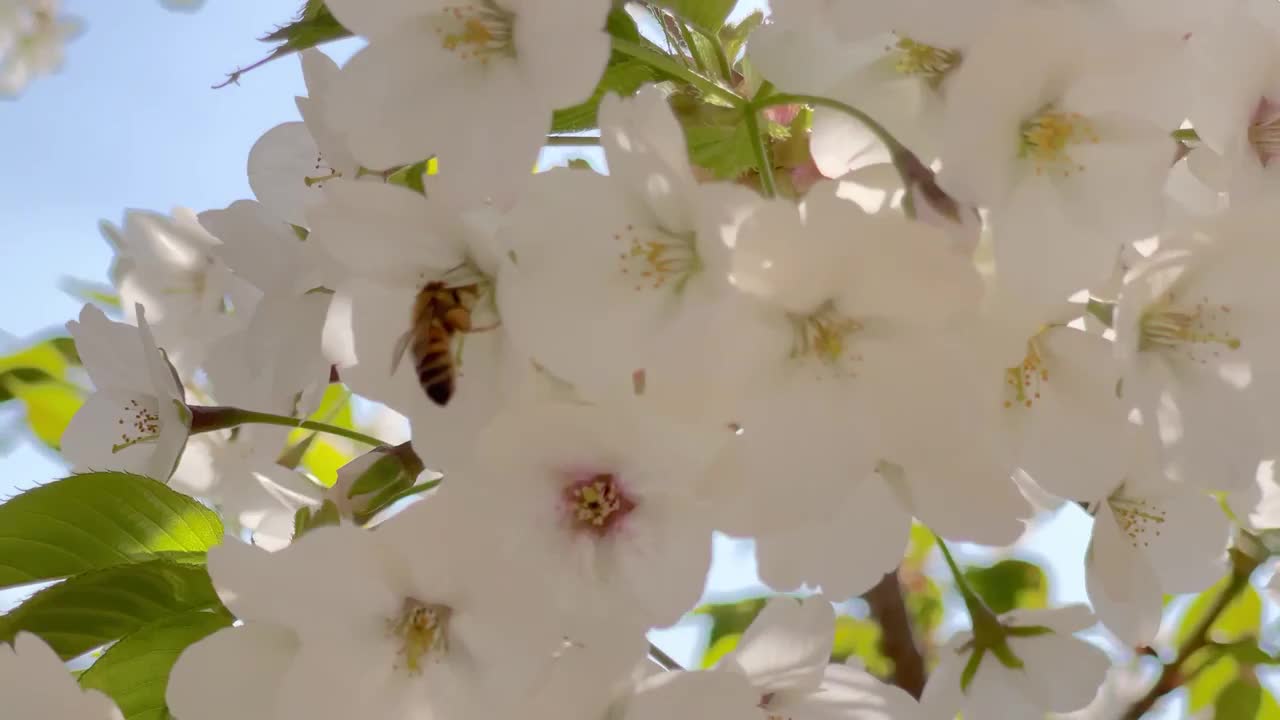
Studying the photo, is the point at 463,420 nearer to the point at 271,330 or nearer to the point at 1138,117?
the point at 271,330

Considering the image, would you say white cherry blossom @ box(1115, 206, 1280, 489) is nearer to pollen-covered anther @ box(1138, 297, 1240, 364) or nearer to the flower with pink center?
pollen-covered anther @ box(1138, 297, 1240, 364)

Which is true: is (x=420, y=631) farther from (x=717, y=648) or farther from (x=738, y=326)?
(x=717, y=648)

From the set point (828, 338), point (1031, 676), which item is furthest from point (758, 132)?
point (1031, 676)

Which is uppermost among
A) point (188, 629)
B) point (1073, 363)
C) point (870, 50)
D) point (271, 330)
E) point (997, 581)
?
point (870, 50)

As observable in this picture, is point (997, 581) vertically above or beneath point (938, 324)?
beneath

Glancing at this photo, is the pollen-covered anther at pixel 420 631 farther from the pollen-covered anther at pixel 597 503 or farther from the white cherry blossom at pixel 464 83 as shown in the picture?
the white cherry blossom at pixel 464 83

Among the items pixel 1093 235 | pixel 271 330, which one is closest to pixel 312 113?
pixel 271 330

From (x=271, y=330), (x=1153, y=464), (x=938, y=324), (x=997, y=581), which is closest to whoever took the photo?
(x=938, y=324)
